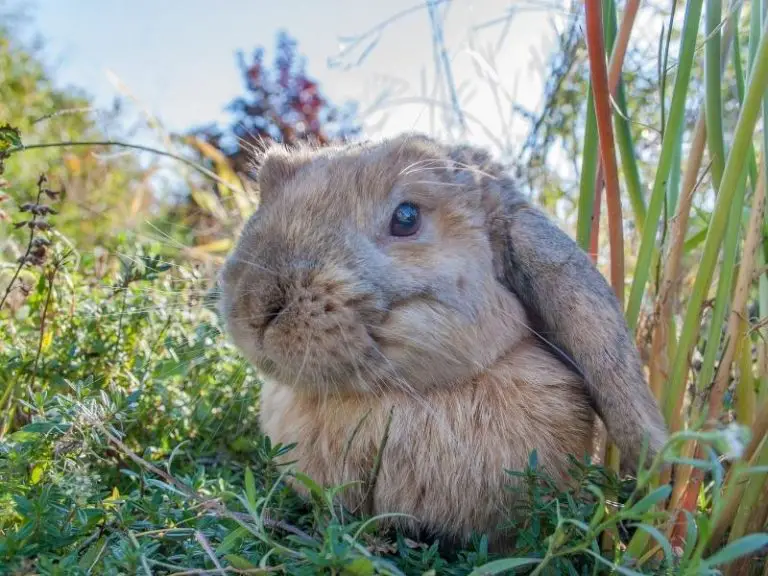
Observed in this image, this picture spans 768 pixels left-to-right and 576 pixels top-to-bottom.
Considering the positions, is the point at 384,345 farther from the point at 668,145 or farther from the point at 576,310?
the point at 668,145

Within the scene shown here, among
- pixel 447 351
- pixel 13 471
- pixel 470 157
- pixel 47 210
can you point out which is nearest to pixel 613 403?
pixel 447 351

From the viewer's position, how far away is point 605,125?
Result: 69.4 inches

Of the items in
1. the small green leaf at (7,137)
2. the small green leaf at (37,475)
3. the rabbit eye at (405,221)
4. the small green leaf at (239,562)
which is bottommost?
the small green leaf at (239,562)

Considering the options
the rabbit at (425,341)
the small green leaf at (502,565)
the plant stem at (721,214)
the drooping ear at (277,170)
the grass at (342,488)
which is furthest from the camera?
the drooping ear at (277,170)

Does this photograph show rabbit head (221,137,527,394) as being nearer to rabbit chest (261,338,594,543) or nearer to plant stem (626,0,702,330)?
rabbit chest (261,338,594,543)

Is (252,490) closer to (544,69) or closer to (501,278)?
(501,278)

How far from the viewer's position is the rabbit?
1621mm

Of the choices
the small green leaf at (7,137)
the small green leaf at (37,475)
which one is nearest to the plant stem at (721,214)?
the small green leaf at (37,475)

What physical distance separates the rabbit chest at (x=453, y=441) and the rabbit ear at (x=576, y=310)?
0.34 feet

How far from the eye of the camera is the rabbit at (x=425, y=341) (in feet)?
5.32

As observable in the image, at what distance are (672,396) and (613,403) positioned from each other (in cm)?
26

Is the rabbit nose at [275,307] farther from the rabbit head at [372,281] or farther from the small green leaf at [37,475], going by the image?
the small green leaf at [37,475]

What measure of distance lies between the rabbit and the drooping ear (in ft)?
0.41

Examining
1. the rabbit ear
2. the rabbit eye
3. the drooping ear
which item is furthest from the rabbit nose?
the rabbit ear
